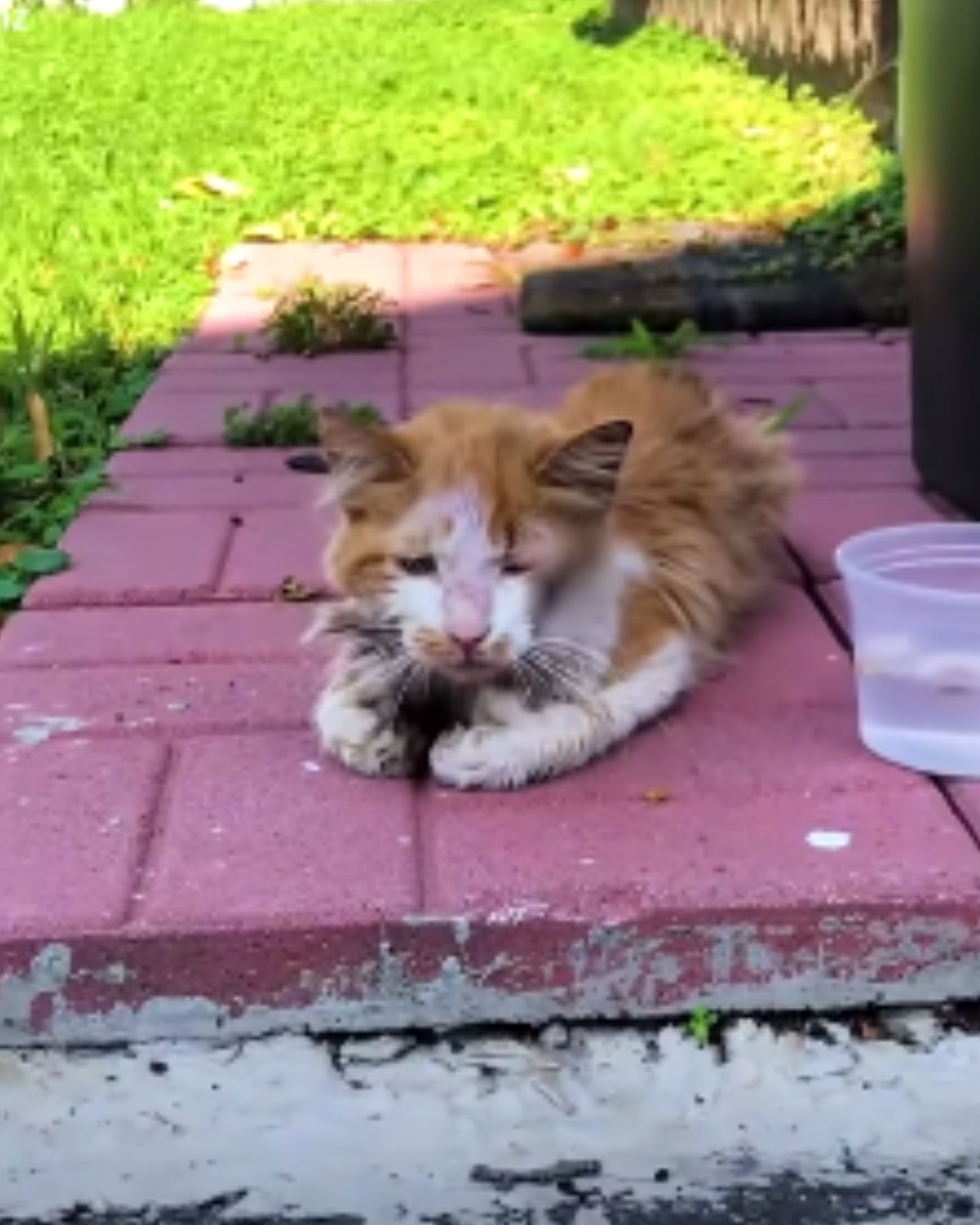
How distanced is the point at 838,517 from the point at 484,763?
Answer: 1.36 meters

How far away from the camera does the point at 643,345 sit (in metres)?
4.88

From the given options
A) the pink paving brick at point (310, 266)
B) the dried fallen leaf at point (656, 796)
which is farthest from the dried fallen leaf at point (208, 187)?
the dried fallen leaf at point (656, 796)

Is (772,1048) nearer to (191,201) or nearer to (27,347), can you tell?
(27,347)

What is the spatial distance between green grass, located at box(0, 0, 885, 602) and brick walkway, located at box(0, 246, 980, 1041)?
0.83 metres

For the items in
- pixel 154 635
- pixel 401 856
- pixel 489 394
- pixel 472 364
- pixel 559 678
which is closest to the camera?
pixel 401 856

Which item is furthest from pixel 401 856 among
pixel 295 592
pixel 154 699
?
pixel 295 592

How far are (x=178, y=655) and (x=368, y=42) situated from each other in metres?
7.98

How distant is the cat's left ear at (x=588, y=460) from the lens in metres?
2.56

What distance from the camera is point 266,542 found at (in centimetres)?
371

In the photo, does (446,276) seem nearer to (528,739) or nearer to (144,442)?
(144,442)

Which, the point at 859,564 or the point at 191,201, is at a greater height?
the point at 859,564

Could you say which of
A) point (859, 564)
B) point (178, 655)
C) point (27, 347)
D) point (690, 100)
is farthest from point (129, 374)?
point (690, 100)

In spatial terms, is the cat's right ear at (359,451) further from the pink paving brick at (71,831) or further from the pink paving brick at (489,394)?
→ the pink paving brick at (489,394)

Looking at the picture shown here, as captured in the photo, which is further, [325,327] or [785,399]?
[325,327]
